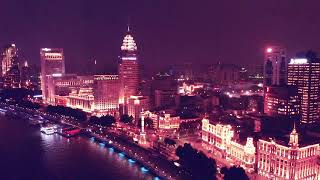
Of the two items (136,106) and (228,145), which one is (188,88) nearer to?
(136,106)

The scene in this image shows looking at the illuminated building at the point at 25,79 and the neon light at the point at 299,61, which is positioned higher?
the neon light at the point at 299,61

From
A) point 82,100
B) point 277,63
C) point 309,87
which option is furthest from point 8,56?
point 309,87

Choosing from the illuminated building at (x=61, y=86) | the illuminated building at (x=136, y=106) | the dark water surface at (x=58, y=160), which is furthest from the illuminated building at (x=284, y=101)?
the illuminated building at (x=61, y=86)

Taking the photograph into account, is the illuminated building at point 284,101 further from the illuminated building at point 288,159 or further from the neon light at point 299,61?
the illuminated building at point 288,159

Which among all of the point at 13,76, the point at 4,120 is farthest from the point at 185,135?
the point at 13,76

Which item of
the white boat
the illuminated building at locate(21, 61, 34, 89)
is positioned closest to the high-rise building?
the illuminated building at locate(21, 61, 34, 89)

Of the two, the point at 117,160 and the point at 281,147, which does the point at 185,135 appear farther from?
the point at 281,147

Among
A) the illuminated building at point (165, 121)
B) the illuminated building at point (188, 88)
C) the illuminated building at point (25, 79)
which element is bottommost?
the illuminated building at point (165, 121)
